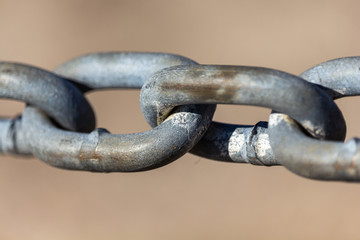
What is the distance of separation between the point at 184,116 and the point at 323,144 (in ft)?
0.86

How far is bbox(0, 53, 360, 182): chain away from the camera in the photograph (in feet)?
3.21

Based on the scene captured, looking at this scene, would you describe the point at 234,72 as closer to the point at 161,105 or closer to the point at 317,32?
the point at 161,105

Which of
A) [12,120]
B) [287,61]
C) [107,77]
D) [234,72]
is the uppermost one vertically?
[234,72]

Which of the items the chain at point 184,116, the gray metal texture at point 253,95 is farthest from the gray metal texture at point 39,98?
the gray metal texture at point 253,95

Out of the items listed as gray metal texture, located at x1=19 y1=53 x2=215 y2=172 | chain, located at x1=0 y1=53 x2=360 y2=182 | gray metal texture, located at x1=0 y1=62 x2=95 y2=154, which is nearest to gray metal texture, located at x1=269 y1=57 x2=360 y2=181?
chain, located at x1=0 y1=53 x2=360 y2=182

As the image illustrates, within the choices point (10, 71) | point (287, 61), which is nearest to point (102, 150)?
point (10, 71)

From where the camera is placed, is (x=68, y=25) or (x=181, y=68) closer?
(x=181, y=68)

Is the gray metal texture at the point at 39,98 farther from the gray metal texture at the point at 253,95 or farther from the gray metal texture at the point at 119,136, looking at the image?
the gray metal texture at the point at 253,95

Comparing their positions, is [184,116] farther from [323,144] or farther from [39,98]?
[39,98]

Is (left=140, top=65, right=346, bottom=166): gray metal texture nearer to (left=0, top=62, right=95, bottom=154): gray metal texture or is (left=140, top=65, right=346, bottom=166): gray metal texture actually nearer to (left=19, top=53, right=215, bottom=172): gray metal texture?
(left=19, top=53, right=215, bottom=172): gray metal texture

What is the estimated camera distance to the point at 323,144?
947 mm

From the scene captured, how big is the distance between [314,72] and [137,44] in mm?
2919

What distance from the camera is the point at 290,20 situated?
373 centimetres

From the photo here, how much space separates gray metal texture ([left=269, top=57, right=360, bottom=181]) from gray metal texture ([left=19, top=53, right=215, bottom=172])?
0.53 ft
